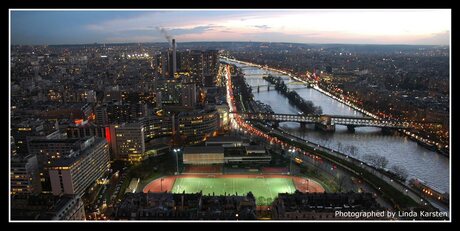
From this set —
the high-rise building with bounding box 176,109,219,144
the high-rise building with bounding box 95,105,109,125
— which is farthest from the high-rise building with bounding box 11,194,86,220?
the high-rise building with bounding box 95,105,109,125

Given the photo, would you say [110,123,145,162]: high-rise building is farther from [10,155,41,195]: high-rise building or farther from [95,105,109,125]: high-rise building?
[95,105,109,125]: high-rise building

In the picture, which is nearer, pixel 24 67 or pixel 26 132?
pixel 26 132

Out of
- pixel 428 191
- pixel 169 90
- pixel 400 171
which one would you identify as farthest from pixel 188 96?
pixel 428 191

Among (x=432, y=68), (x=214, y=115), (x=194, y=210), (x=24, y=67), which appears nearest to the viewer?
(x=194, y=210)

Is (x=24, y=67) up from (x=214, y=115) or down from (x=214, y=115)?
up

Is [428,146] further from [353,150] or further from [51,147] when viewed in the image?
[51,147]

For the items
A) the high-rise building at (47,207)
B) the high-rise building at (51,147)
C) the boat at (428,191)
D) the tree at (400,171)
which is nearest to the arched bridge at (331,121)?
the tree at (400,171)

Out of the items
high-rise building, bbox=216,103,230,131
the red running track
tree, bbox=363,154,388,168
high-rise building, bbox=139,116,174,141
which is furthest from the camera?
high-rise building, bbox=216,103,230,131

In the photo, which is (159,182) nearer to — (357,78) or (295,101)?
(295,101)

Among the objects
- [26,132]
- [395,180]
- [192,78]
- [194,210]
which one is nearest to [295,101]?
[192,78]
